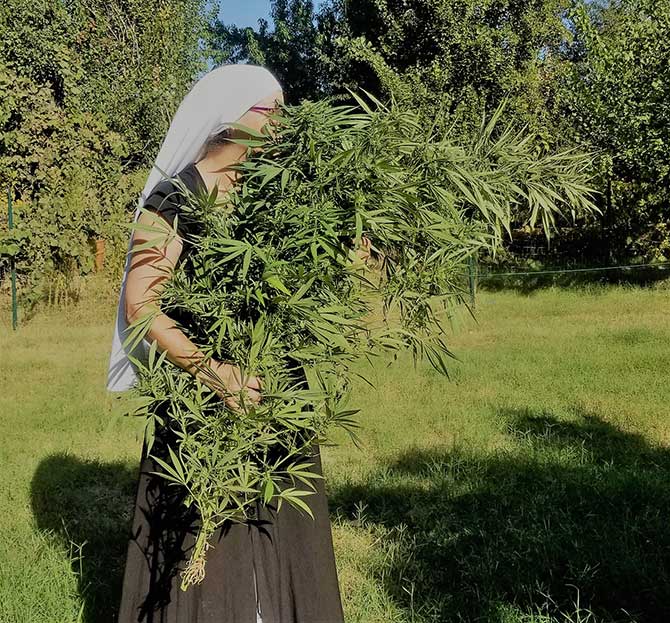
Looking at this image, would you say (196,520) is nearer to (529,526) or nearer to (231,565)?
(231,565)

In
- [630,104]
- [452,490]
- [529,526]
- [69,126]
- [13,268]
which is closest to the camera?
[529,526]

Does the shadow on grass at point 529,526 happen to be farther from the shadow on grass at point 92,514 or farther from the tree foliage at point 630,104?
the tree foliage at point 630,104

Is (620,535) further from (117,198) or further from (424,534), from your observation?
(117,198)

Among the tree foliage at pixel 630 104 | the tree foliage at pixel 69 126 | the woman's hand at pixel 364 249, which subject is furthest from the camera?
the tree foliage at pixel 69 126

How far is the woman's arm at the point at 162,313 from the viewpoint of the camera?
181cm

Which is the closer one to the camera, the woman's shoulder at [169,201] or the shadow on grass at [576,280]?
the woman's shoulder at [169,201]

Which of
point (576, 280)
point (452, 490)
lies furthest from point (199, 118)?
point (576, 280)

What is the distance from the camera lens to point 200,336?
1.91 m

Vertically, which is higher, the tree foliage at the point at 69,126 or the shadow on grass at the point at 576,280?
the tree foliage at the point at 69,126

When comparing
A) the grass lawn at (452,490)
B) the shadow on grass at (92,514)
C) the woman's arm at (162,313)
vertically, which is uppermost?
the woman's arm at (162,313)

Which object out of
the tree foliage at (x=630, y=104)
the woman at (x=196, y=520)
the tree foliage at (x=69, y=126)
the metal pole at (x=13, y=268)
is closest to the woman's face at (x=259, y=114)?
the woman at (x=196, y=520)

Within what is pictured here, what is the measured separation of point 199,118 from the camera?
2.12 metres

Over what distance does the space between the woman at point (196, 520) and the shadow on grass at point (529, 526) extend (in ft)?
2.90

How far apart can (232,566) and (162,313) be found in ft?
2.72
